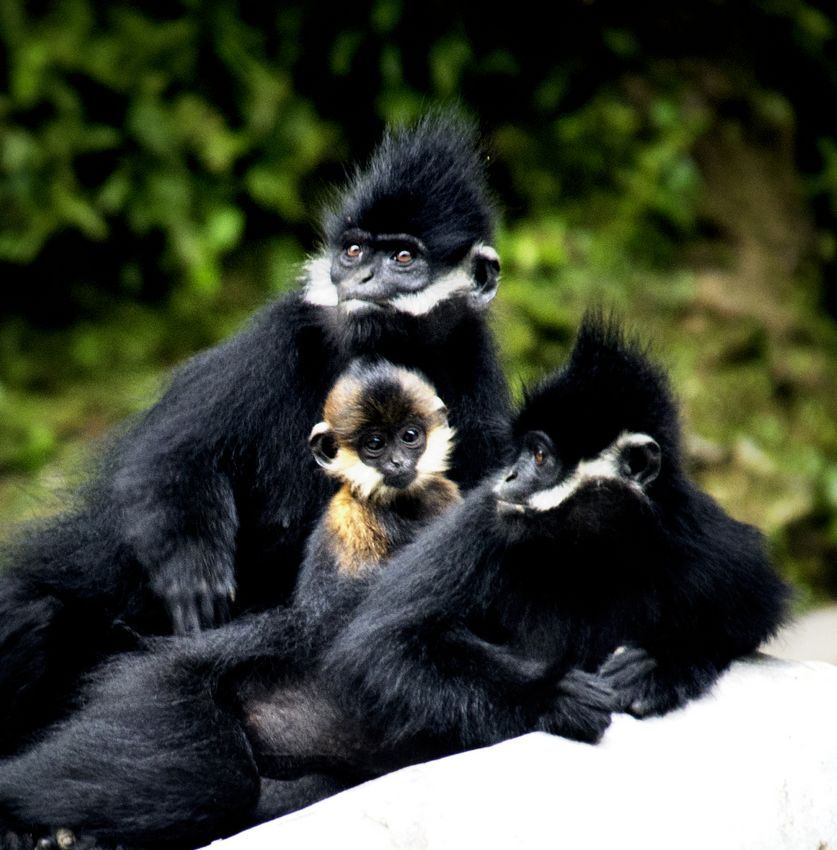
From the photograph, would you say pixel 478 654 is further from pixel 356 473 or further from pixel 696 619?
pixel 356 473

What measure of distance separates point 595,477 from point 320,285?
144 cm

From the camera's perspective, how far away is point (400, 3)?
1020 cm

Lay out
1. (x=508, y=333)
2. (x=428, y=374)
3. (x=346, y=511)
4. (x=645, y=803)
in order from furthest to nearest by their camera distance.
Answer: (x=508, y=333)
(x=428, y=374)
(x=346, y=511)
(x=645, y=803)

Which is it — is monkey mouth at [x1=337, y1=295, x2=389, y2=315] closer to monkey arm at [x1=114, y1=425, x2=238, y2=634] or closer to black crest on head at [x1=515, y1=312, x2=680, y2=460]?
monkey arm at [x1=114, y1=425, x2=238, y2=634]

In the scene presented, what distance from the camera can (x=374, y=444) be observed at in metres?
5.26

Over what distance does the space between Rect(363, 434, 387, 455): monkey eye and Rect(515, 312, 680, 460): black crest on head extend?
75 centimetres

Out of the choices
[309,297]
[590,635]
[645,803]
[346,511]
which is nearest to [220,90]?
[309,297]

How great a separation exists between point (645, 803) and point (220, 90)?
7.05 m

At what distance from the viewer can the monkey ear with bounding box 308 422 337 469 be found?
5297 millimetres

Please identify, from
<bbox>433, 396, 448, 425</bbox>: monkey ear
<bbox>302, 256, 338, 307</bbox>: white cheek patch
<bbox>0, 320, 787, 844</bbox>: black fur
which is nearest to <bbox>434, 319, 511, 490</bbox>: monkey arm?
<bbox>433, 396, 448, 425</bbox>: monkey ear

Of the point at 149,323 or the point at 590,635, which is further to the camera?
the point at 149,323

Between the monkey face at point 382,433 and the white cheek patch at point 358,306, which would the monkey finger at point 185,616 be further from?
the white cheek patch at point 358,306

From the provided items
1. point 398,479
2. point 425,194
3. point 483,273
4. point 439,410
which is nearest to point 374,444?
point 398,479

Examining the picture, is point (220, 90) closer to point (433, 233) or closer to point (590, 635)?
point (433, 233)
